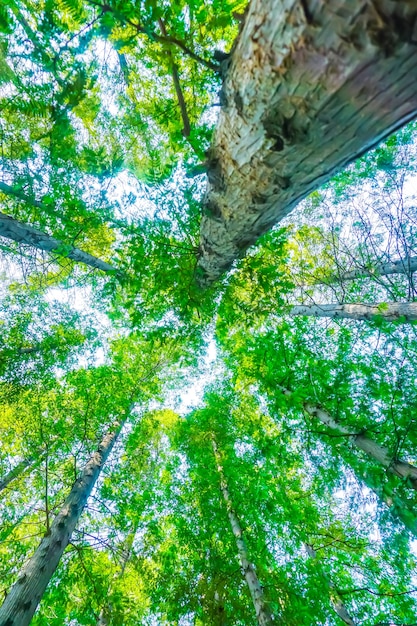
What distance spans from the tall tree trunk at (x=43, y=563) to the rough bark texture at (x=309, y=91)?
4792mm

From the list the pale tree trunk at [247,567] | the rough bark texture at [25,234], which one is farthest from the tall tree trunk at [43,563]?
the rough bark texture at [25,234]

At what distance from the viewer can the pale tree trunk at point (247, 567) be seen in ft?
11.7

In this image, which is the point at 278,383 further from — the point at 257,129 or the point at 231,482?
the point at 257,129

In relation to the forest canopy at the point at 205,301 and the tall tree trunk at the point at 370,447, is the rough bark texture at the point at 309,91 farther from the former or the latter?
the tall tree trunk at the point at 370,447

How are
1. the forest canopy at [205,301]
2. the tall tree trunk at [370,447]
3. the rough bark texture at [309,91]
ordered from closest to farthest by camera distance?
the rough bark texture at [309,91], the forest canopy at [205,301], the tall tree trunk at [370,447]

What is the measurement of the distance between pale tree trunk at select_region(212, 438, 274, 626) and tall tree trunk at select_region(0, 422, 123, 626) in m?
2.80

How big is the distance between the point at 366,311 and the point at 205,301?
4.34 m

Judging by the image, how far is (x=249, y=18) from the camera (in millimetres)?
1052

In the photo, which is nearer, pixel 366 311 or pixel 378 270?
pixel 366 311

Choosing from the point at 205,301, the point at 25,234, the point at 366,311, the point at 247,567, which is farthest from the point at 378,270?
the point at 25,234

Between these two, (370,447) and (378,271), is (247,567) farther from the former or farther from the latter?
(378,271)

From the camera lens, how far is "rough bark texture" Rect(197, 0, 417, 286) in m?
0.73

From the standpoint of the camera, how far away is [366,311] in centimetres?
609

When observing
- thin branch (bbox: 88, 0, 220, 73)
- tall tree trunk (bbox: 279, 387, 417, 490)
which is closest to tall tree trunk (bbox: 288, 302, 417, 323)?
tall tree trunk (bbox: 279, 387, 417, 490)
